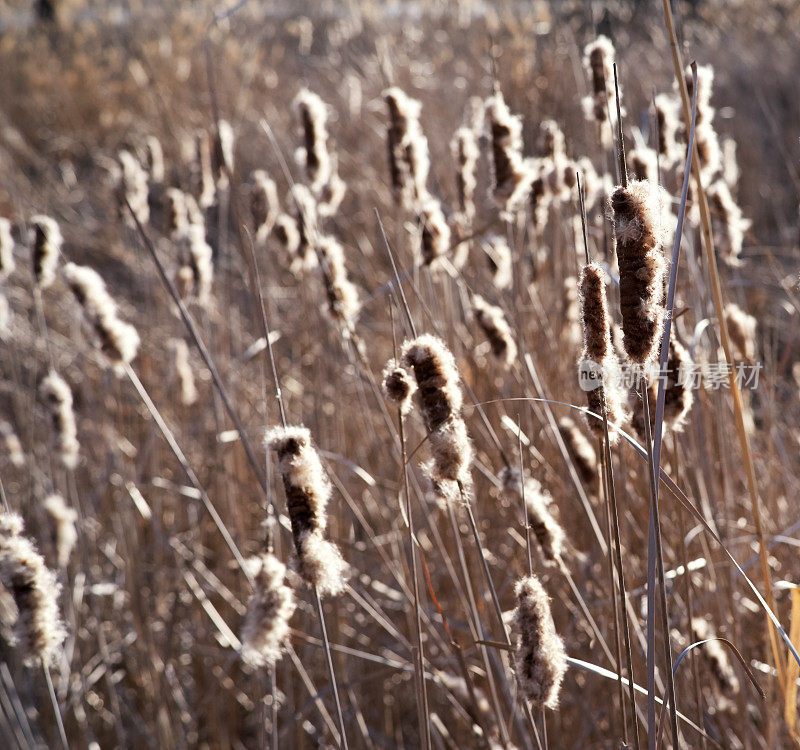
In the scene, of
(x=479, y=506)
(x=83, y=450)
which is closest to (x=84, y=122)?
(x=83, y=450)

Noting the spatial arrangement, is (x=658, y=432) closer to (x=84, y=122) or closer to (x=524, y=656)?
(x=524, y=656)

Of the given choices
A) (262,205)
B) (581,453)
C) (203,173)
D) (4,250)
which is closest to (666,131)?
(581,453)

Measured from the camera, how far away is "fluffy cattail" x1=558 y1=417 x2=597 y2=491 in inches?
50.8

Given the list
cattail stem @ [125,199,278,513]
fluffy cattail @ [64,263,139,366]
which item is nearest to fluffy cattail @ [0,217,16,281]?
fluffy cattail @ [64,263,139,366]

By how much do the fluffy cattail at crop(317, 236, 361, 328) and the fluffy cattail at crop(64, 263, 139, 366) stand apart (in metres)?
0.41

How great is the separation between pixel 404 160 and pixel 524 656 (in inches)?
46.5

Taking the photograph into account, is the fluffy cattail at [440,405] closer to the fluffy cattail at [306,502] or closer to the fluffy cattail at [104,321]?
the fluffy cattail at [306,502]

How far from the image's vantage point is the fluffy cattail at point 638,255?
2.44 feet

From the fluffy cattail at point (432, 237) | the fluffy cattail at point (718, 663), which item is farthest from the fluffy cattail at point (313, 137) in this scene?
the fluffy cattail at point (718, 663)

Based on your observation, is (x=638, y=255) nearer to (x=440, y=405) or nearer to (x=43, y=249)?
(x=440, y=405)

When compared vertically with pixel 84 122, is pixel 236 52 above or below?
above

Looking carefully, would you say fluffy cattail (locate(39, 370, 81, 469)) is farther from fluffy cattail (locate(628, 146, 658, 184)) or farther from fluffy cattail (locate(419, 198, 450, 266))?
fluffy cattail (locate(628, 146, 658, 184))

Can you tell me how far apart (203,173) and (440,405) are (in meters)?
1.59

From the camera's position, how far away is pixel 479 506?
6.27 ft
